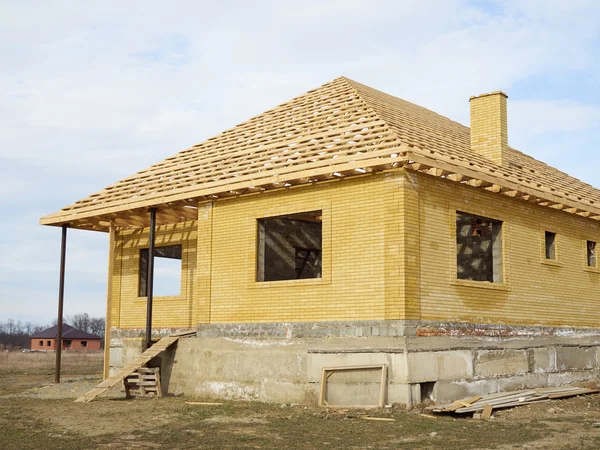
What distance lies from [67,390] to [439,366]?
1006 cm

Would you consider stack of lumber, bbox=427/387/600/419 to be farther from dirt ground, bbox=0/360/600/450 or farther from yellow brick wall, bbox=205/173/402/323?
yellow brick wall, bbox=205/173/402/323

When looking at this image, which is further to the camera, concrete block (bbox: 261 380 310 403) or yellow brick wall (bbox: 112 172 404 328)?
concrete block (bbox: 261 380 310 403)

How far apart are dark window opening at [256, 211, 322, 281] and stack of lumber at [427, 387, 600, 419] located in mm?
5294

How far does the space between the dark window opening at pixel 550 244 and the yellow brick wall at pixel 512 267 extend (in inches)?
6.2

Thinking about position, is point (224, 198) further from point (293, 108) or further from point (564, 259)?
point (564, 259)

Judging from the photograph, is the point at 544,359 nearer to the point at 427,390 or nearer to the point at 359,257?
the point at 427,390

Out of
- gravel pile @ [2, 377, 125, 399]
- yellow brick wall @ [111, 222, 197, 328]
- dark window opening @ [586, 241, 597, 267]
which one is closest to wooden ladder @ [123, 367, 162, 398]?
gravel pile @ [2, 377, 125, 399]

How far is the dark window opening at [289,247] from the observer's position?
1789cm

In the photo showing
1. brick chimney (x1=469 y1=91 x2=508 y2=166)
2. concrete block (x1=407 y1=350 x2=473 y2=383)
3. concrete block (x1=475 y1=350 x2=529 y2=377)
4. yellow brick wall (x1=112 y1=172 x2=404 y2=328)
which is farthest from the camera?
brick chimney (x1=469 y1=91 x2=508 y2=166)

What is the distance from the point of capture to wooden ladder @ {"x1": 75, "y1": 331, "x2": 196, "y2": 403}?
15.8m

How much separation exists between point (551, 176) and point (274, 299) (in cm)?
986

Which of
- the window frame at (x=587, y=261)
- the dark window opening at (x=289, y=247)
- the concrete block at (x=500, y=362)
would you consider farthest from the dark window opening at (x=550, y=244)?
the dark window opening at (x=289, y=247)

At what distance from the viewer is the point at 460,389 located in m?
14.1

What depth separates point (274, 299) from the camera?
615 inches
